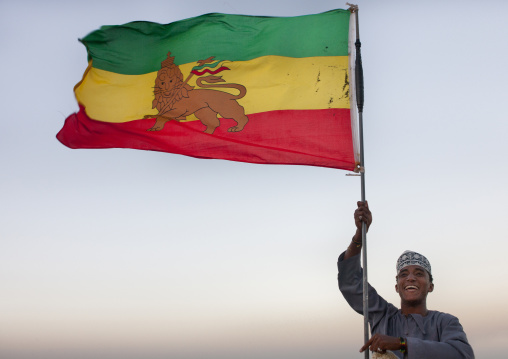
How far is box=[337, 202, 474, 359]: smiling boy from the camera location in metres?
6.96

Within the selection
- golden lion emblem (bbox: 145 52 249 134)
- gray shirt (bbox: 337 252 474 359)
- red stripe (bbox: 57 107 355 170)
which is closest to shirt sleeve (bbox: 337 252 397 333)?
gray shirt (bbox: 337 252 474 359)

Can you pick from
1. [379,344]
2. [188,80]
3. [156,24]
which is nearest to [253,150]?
[188,80]

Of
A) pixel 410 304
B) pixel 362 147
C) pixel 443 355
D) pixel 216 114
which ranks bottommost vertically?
pixel 443 355

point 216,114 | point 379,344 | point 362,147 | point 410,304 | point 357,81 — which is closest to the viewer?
point 379,344

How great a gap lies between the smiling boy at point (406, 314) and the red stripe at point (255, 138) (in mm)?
1302

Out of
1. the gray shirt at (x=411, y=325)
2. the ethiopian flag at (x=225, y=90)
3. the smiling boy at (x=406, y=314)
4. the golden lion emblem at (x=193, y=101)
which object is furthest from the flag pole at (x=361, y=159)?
the golden lion emblem at (x=193, y=101)

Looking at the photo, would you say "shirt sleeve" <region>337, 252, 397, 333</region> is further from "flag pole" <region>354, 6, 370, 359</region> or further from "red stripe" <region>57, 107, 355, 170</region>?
"red stripe" <region>57, 107, 355, 170</region>

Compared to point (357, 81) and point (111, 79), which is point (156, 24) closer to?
point (111, 79)

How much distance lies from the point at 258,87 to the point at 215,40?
0.94 m

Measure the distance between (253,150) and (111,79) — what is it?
2384 mm

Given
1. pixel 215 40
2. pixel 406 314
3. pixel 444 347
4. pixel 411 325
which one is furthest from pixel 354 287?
pixel 215 40

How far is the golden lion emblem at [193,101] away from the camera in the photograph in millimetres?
9531

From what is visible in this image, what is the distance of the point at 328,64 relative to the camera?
9422 mm

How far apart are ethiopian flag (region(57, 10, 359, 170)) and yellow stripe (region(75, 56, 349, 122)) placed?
0.01 m
